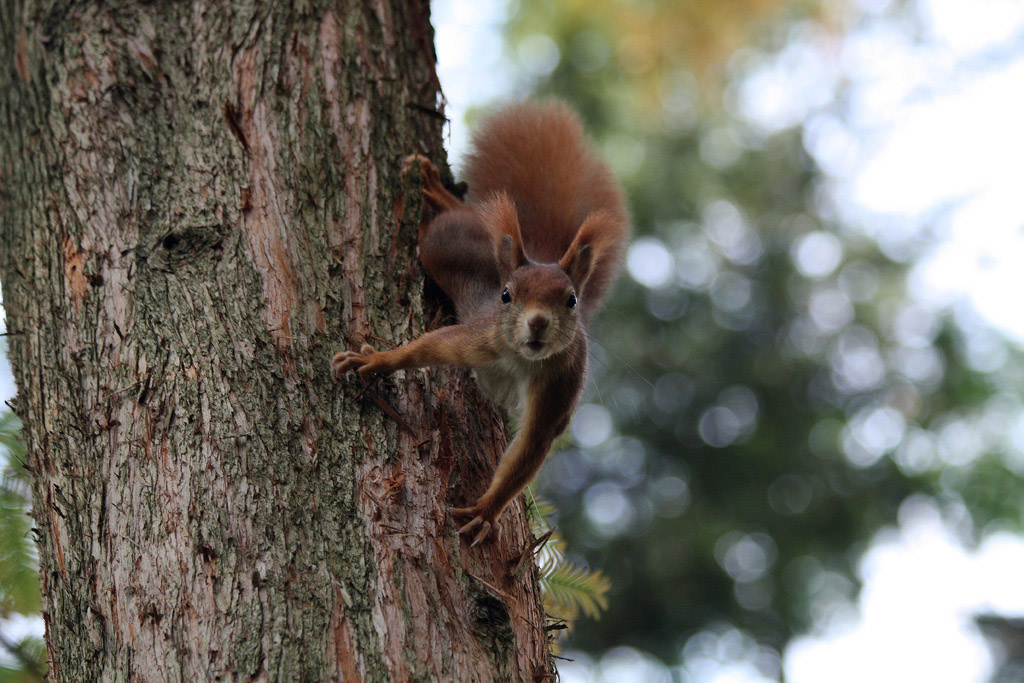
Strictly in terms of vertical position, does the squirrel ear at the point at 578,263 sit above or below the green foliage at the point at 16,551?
above

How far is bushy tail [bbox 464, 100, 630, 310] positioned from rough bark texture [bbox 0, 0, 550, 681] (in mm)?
419

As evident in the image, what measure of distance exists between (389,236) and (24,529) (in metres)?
0.96

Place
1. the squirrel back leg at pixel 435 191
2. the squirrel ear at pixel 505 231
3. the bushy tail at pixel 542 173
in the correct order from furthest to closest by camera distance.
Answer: the bushy tail at pixel 542 173 < the squirrel back leg at pixel 435 191 < the squirrel ear at pixel 505 231

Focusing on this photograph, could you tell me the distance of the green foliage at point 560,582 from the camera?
201 cm

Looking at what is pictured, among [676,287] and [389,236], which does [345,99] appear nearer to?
[389,236]

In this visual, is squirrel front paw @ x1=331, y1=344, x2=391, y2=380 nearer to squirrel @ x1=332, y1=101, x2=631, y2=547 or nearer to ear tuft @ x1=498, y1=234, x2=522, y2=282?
squirrel @ x1=332, y1=101, x2=631, y2=547

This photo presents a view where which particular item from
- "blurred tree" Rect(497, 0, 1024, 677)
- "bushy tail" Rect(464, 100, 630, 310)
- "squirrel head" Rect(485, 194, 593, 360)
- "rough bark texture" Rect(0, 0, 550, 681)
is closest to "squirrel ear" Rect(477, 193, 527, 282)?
"squirrel head" Rect(485, 194, 593, 360)

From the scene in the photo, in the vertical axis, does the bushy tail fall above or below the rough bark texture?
above

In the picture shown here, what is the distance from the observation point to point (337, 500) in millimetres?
1367

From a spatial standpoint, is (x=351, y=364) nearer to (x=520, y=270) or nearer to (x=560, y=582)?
(x=520, y=270)

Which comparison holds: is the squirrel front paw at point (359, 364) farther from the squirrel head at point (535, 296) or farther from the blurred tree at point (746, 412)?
the blurred tree at point (746, 412)

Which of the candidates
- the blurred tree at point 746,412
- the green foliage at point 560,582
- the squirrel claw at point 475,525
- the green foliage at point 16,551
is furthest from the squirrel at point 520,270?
the blurred tree at point 746,412

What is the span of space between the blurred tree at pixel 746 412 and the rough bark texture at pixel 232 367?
4.39 m

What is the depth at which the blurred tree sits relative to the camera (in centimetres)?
640
